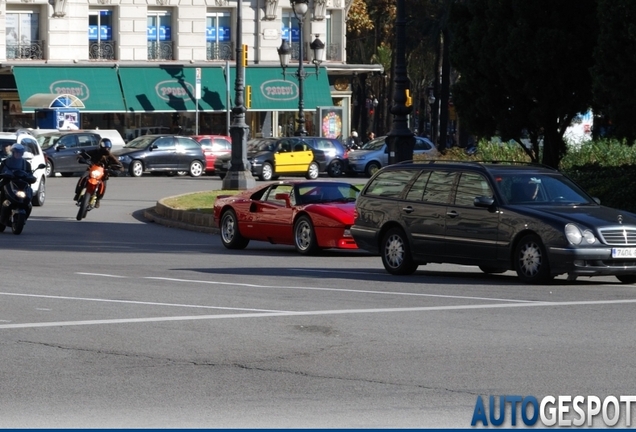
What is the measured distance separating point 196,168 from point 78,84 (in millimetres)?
10655

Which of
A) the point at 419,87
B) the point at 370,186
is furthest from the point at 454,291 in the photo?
the point at 419,87

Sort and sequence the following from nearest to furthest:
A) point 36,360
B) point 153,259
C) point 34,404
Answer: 1. point 34,404
2. point 36,360
3. point 153,259

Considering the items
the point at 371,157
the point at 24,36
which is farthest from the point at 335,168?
the point at 24,36

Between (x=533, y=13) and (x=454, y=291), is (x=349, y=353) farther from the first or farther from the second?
(x=533, y=13)

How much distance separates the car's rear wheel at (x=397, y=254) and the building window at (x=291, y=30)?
1810 inches

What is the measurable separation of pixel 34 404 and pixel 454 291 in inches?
293

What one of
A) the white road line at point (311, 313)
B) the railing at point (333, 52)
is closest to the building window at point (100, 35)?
the railing at point (333, 52)

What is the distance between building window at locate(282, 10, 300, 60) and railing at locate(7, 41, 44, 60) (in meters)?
11.6

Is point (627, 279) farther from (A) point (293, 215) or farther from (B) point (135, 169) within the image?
(B) point (135, 169)

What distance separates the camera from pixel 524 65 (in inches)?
998

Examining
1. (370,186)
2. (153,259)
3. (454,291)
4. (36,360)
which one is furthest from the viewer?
(153,259)

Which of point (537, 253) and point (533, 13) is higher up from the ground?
point (533, 13)

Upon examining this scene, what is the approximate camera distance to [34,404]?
835cm

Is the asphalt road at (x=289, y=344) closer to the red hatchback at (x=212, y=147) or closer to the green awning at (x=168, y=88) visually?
the red hatchback at (x=212, y=147)
